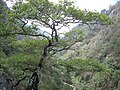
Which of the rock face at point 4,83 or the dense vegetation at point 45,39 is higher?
the dense vegetation at point 45,39

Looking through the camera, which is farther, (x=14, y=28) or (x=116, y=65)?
(x=116, y=65)

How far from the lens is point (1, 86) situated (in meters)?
10.8

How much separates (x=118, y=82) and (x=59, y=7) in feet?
61.3

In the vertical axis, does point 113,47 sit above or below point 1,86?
above

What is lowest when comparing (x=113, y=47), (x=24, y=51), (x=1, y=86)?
(x=1, y=86)

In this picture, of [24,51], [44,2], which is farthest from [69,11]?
[24,51]

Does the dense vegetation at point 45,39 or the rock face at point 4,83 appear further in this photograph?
the rock face at point 4,83

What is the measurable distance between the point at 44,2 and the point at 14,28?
5.38 feet

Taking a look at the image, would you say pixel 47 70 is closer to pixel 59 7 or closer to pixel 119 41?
pixel 59 7

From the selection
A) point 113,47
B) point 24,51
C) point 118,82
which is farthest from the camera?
point 113,47

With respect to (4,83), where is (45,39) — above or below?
above

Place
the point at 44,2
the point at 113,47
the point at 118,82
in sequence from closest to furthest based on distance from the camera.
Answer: the point at 44,2
the point at 118,82
the point at 113,47

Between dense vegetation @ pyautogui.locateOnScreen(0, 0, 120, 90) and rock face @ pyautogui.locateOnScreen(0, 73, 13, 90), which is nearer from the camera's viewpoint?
dense vegetation @ pyautogui.locateOnScreen(0, 0, 120, 90)

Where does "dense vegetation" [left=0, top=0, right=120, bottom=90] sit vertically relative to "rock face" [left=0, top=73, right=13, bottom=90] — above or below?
above
